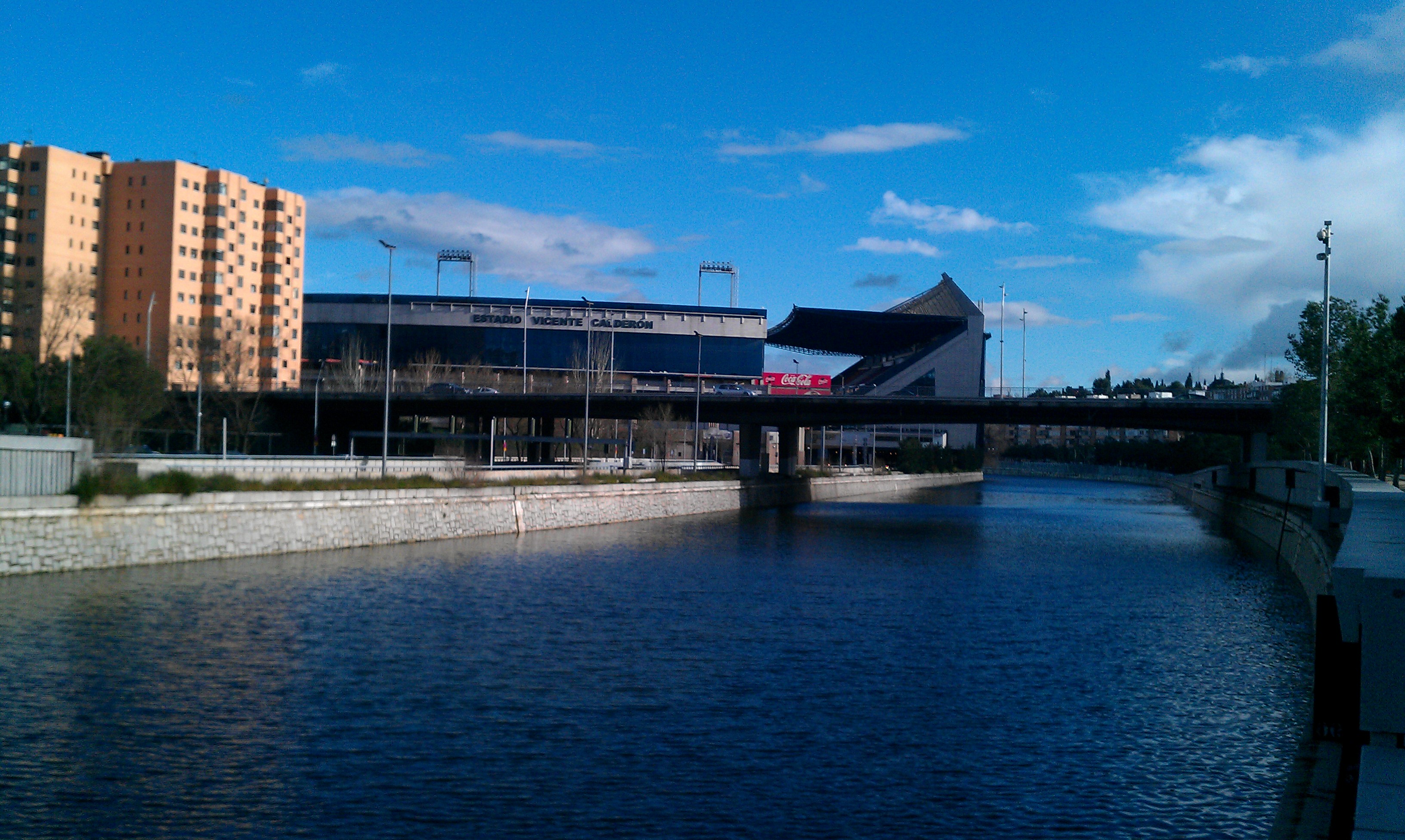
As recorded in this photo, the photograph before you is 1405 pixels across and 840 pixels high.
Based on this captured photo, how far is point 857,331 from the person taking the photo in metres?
173

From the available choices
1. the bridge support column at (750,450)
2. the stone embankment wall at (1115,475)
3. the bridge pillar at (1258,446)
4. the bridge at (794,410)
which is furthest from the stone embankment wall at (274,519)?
the stone embankment wall at (1115,475)

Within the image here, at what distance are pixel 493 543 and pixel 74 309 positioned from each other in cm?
7117

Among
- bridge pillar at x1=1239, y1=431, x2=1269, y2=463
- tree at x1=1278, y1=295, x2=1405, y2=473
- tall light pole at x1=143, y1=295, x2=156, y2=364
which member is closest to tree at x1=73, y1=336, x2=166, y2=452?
tall light pole at x1=143, y1=295, x2=156, y2=364

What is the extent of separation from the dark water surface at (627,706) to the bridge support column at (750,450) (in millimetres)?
54670

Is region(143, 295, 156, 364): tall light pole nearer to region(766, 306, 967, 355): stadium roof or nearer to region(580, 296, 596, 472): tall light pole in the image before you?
region(580, 296, 596, 472): tall light pole

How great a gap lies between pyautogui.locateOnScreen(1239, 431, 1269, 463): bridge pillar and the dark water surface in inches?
2011

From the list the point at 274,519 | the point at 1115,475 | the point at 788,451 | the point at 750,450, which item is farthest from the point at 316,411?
the point at 1115,475

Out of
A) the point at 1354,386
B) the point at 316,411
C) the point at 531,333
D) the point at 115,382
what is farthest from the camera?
the point at 531,333

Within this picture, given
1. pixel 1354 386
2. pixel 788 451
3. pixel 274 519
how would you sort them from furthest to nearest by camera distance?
pixel 788 451
pixel 1354 386
pixel 274 519

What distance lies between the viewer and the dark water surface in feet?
41.1

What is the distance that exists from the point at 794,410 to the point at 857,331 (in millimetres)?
95503

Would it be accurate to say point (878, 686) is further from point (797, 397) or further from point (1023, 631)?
point (797, 397)

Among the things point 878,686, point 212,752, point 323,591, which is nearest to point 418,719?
point 212,752

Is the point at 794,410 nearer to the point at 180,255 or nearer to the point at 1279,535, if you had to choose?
the point at 1279,535
